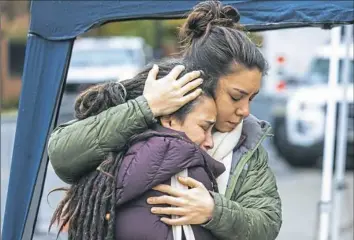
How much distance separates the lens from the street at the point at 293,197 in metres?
6.91

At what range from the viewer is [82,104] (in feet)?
8.06

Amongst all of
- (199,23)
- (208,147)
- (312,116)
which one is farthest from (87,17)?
(312,116)

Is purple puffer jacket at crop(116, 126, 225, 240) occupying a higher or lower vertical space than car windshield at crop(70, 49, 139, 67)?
lower

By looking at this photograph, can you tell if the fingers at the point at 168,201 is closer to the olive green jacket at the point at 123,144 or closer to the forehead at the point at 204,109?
the olive green jacket at the point at 123,144

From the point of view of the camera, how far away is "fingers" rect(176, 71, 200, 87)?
2.34 m

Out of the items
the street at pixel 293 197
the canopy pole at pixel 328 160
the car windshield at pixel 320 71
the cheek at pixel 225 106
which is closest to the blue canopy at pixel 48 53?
the street at pixel 293 197

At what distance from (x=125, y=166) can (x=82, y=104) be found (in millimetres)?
308

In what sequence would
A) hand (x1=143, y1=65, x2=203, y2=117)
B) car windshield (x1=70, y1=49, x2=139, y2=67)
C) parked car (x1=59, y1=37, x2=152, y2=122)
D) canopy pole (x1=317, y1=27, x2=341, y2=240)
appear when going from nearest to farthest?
1. hand (x1=143, y1=65, x2=203, y2=117)
2. canopy pole (x1=317, y1=27, x2=341, y2=240)
3. parked car (x1=59, y1=37, x2=152, y2=122)
4. car windshield (x1=70, y1=49, x2=139, y2=67)

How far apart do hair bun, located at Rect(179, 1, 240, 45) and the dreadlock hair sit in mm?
119

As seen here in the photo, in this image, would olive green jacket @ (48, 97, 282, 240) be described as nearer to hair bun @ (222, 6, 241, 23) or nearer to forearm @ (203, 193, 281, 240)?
forearm @ (203, 193, 281, 240)

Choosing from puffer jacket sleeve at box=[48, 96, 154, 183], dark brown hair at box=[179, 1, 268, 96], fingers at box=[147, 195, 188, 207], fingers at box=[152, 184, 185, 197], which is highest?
dark brown hair at box=[179, 1, 268, 96]

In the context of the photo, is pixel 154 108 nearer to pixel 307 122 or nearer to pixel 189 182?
pixel 189 182

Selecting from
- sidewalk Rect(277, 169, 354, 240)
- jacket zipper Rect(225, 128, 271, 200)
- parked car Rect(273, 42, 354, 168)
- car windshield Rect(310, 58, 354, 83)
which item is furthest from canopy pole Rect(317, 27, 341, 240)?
car windshield Rect(310, 58, 354, 83)

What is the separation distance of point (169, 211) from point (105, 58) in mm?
15926
